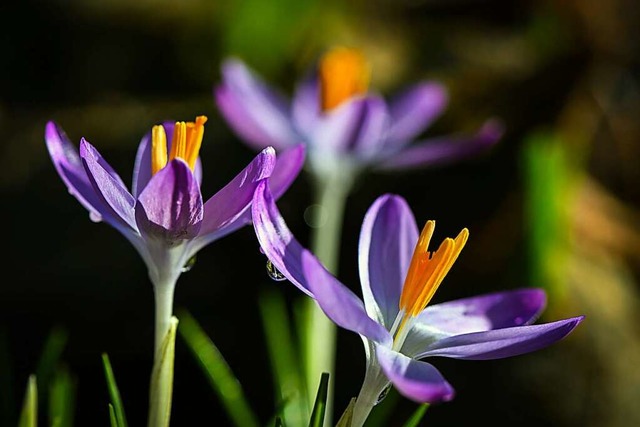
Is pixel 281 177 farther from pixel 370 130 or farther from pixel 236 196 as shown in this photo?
pixel 370 130

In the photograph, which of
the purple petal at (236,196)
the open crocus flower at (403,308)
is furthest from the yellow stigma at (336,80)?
the purple petal at (236,196)

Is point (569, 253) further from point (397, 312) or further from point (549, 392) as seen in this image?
point (397, 312)

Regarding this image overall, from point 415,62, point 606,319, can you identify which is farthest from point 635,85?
point 606,319

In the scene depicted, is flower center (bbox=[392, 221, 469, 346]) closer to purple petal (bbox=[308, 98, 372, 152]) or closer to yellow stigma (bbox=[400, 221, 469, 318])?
yellow stigma (bbox=[400, 221, 469, 318])

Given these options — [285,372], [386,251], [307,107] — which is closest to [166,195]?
[386,251]

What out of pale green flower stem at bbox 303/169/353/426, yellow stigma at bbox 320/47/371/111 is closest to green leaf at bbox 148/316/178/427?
pale green flower stem at bbox 303/169/353/426

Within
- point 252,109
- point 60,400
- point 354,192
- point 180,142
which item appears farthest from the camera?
point 354,192
